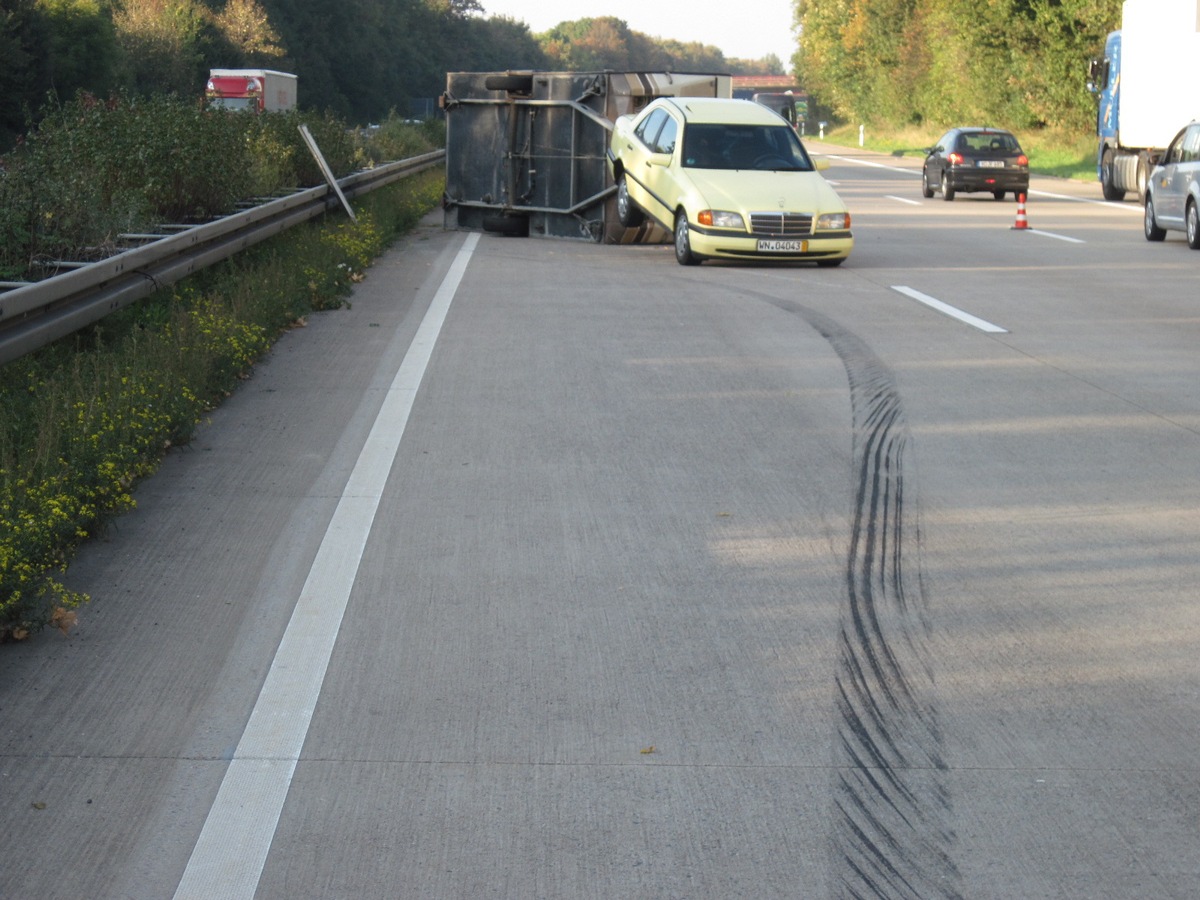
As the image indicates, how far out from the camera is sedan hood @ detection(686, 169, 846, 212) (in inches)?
690

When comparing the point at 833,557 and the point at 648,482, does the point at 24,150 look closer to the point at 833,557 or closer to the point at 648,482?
the point at 648,482

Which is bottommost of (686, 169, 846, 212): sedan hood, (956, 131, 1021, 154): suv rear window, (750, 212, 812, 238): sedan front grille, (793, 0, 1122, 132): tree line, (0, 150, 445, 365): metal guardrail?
(0, 150, 445, 365): metal guardrail

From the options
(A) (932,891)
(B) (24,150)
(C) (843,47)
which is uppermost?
(C) (843,47)

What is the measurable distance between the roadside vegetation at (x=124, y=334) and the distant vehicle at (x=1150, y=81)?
16586 millimetres

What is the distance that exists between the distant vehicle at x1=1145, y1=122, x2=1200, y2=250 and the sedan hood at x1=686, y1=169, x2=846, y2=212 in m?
5.57

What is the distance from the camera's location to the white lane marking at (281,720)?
3773 millimetres

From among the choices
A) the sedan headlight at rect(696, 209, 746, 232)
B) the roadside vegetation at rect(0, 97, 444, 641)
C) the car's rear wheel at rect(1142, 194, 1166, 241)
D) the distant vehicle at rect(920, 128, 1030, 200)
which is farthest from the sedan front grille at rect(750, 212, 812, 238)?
the distant vehicle at rect(920, 128, 1030, 200)

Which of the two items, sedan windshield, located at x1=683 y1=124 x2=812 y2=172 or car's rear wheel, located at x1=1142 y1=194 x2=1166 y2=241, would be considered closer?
sedan windshield, located at x1=683 y1=124 x2=812 y2=172

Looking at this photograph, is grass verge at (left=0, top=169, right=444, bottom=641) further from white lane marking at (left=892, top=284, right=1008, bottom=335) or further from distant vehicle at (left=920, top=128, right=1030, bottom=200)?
distant vehicle at (left=920, top=128, right=1030, bottom=200)

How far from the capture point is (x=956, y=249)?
20.8m

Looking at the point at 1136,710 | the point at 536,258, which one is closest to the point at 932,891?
the point at 1136,710

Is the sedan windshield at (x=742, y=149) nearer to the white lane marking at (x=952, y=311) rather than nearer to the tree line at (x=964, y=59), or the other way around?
the white lane marking at (x=952, y=311)

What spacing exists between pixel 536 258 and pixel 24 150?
773 cm

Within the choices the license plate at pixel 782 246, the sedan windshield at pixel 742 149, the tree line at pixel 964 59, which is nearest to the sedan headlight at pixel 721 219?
the license plate at pixel 782 246
